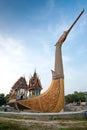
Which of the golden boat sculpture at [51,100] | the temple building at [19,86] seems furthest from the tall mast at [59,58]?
the temple building at [19,86]

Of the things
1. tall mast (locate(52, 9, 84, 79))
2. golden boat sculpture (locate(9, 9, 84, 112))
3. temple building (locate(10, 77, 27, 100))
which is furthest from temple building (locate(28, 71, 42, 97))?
tall mast (locate(52, 9, 84, 79))

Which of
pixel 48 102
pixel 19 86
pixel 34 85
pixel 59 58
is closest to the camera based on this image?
pixel 48 102

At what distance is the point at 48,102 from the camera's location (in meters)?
18.2

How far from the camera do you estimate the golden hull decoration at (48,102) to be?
1816 centimetres

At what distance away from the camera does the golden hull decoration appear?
1816cm

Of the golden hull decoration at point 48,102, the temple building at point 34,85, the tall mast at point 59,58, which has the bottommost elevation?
the golden hull decoration at point 48,102

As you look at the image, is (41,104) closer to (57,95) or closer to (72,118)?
(57,95)

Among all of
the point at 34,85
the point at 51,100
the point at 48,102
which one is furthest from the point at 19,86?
the point at 51,100

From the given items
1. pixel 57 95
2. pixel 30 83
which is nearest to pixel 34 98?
pixel 57 95

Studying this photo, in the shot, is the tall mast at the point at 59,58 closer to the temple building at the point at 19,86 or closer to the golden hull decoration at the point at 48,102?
the golden hull decoration at the point at 48,102

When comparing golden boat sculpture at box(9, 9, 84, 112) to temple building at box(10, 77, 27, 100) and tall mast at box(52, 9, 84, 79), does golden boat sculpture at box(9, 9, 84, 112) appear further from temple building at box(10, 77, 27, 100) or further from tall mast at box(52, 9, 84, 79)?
temple building at box(10, 77, 27, 100)

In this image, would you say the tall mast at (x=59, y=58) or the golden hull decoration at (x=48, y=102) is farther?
the tall mast at (x=59, y=58)

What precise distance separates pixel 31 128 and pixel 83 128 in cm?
305

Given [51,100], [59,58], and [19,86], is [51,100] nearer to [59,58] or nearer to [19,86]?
[59,58]
